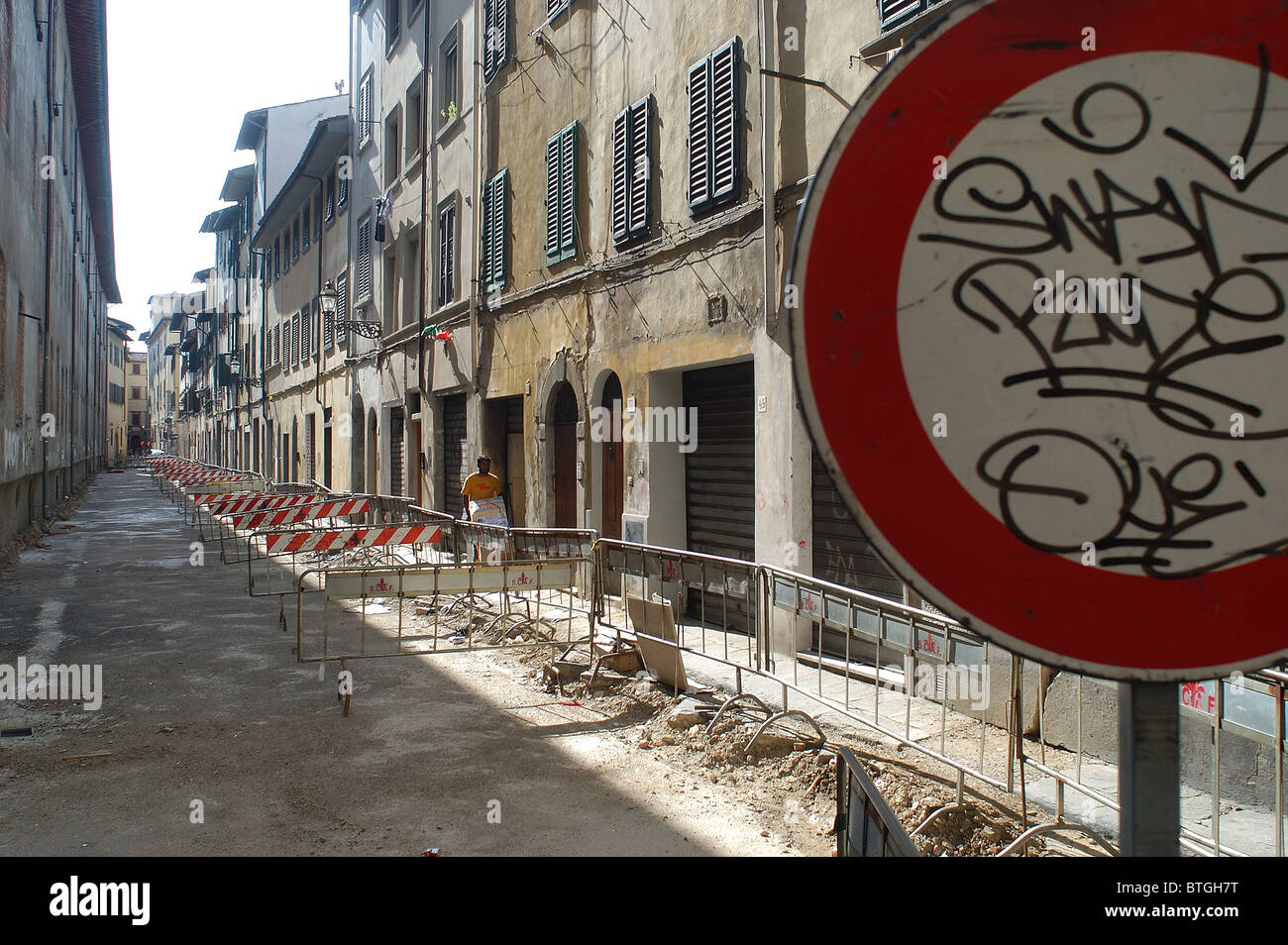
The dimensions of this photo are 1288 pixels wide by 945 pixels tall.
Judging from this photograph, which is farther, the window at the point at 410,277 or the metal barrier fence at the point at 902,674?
the window at the point at 410,277

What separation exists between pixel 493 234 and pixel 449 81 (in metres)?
4.94

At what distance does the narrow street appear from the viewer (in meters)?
4.50

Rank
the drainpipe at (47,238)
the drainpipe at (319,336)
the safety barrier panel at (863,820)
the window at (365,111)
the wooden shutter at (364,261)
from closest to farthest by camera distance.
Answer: the safety barrier panel at (863,820), the drainpipe at (47,238), the wooden shutter at (364,261), the window at (365,111), the drainpipe at (319,336)

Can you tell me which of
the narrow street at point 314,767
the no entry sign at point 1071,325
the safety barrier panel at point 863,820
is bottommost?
the narrow street at point 314,767

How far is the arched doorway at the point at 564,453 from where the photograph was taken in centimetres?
1311

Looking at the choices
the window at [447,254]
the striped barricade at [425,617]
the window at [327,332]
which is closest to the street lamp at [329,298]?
the window at [327,332]

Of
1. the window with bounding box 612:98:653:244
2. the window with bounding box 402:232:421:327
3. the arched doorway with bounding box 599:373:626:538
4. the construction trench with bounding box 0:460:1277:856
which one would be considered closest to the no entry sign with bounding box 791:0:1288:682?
the construction trench with bounding box 0:460:1277:856

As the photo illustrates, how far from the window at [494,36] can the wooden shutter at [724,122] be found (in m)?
6.70

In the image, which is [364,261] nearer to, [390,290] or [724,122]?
[390,290]

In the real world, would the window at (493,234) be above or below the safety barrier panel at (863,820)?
above

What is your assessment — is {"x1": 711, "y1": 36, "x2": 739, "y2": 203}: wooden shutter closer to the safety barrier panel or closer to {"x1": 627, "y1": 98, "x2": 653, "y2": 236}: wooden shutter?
{"x1": 627, "y1": 98, "x2": 653, "y2": 236}: wooden shutter

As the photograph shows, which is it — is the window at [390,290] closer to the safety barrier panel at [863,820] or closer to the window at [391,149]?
the window at [391,149]

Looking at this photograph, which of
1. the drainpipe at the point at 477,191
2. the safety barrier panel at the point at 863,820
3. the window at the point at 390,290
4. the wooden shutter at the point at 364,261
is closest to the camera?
the safety barrier panel at the point at 863,820
